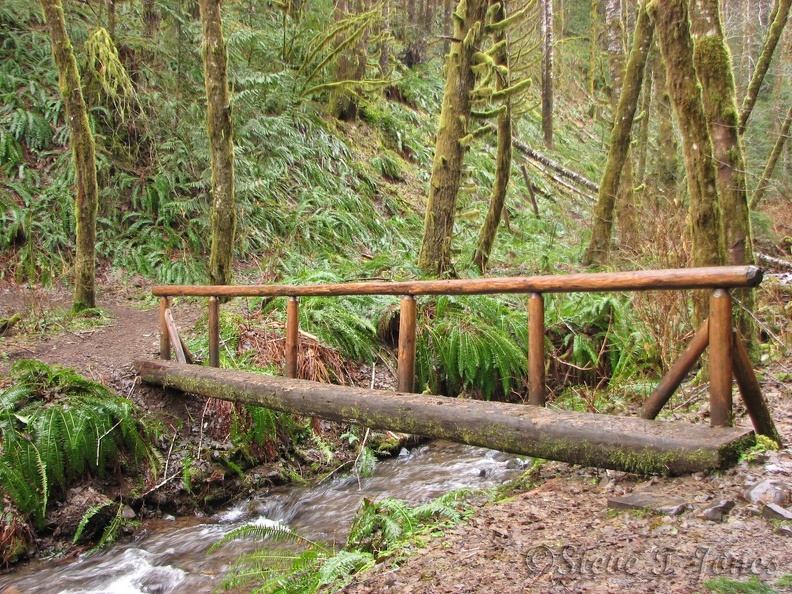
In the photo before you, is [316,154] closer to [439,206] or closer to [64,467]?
[439,206]

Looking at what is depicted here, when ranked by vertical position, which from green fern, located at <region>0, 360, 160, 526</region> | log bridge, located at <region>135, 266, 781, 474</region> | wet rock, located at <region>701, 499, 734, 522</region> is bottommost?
green fern, located at <region>0, 360, 160, 526</region>

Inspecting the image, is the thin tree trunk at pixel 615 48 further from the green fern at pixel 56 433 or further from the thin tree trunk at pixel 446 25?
the green fern at pixel 56 433

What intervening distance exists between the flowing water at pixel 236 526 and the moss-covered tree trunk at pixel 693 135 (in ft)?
8.40

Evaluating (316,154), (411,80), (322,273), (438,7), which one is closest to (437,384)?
(322,273)

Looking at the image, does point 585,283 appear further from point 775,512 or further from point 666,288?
point 775,512

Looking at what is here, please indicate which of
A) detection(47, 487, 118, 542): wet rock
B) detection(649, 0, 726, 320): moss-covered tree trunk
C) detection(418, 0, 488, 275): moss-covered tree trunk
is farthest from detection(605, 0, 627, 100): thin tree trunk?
detection(47, 487, 118, 542): wet rock

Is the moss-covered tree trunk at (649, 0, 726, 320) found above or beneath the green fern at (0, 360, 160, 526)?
above

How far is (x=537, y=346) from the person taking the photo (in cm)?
382

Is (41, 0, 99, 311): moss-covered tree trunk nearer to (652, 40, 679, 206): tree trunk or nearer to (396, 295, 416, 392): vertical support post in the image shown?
(396, 295, 416, 392): vertical support post

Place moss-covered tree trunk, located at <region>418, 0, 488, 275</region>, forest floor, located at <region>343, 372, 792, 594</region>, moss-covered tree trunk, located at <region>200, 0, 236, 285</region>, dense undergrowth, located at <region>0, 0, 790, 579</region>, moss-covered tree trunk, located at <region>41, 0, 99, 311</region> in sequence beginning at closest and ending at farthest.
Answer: forest floor, located at <region>343, 372, 792, 594</region> < dense undergrowth, located at <region>0, 0, 790, 579</region> < moss-covered tree trunk, located at <region>41, 0, 99, 311</region> < moss-covered tree trunk, located at <region>200, 0, 236, 285</region> < moss-covered tree trunk, located at <region>418, 0, 488, 275</region>

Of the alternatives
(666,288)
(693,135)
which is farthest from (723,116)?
(666,288)

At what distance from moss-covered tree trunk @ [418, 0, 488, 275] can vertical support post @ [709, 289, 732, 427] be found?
5372mm

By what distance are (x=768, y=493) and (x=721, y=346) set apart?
28.5 inches

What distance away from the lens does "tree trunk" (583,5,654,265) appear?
404 inches
